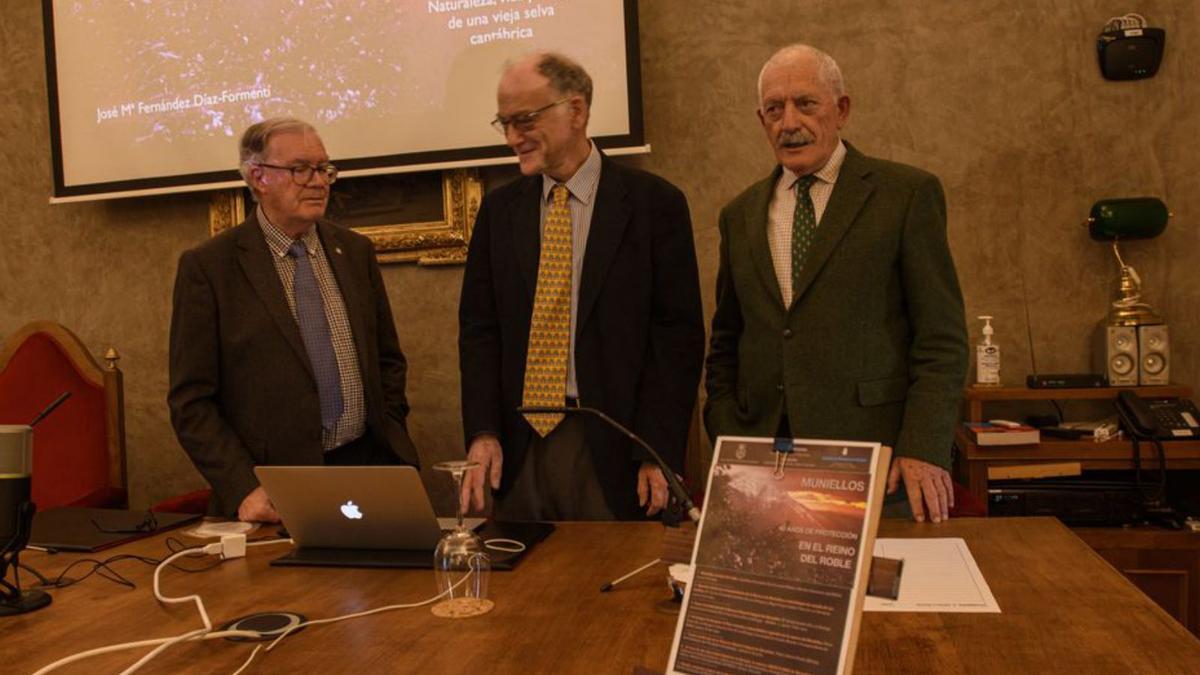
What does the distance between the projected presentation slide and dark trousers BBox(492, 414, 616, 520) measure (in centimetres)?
139

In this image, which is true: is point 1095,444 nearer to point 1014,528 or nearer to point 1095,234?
point 1095,234

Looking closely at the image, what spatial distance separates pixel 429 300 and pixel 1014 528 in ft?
7.67

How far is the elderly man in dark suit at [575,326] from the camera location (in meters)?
2.15

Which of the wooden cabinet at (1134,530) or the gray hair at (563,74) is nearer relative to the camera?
the gray hair at (563,74)

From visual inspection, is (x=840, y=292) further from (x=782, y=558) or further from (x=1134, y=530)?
(x=1134, y=530)

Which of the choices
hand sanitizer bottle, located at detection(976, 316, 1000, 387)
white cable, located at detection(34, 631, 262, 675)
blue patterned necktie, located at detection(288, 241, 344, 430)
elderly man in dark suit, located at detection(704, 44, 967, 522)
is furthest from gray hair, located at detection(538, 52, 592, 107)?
hand sanitizer bottle, located at detection(976, 316, 1000, 387)

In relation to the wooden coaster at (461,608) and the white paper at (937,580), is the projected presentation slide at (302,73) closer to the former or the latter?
the white paper at (937,580)

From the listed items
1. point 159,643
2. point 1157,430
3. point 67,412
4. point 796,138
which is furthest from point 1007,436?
point 67,412

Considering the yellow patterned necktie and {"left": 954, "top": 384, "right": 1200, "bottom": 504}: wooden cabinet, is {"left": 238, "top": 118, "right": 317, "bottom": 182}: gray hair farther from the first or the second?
{"left": 954, "top": 384, "right": 1200, "bottom": 504}: wooden cabinet

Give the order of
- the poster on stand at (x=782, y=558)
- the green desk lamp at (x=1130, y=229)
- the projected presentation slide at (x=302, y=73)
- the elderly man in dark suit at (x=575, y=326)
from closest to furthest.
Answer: the poster on stand at (x=782, y=558), the elderly man in dark suit at (x=575, y=326), the green desk lamp at (x=1130, y=229), the projected presentation slide at (x=302, y=73)

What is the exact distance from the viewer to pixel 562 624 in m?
1.23

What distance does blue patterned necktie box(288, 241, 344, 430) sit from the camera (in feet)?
7.89

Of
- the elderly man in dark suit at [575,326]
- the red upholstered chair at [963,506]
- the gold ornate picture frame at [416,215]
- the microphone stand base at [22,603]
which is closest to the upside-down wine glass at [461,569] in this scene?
the microphone stand base at [22,603]

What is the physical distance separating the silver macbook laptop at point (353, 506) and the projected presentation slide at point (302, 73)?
1.93 metres
